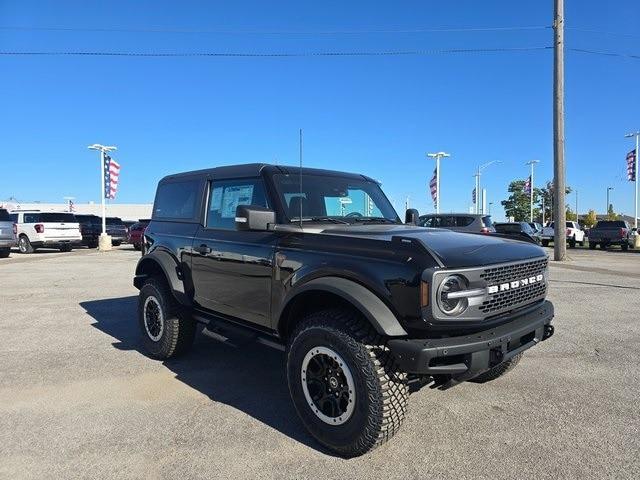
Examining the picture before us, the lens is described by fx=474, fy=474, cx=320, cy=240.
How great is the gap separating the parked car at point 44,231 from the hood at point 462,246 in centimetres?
2137

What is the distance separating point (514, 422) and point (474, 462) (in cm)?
75

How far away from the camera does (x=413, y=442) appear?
3.23 metres

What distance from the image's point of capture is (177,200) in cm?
520

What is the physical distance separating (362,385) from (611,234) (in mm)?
30528

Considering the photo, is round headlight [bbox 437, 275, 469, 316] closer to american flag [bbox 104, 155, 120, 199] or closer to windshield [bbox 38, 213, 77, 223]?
windshield [bbox 38, 213, 77, 223]

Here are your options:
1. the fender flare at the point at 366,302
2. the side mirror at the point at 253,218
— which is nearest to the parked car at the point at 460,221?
the side mirror at the point at 253,218

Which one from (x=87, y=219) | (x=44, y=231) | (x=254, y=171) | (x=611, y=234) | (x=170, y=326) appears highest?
(x=87, y=219)

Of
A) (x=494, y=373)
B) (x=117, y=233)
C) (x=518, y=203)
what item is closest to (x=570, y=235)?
(x=117, y=233)

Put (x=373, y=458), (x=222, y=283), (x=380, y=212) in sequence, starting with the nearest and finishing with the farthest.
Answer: (x=373, y=458)
(x=222, y=283)
(x=380, y=212)

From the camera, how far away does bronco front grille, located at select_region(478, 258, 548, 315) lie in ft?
10.0

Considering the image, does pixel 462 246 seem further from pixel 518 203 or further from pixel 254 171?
pixel 518 203

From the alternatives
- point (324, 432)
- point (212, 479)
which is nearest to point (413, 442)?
point (324, 432)

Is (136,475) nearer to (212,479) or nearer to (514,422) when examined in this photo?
(212,479)

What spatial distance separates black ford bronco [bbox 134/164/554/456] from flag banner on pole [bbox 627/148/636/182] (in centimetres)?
3546
